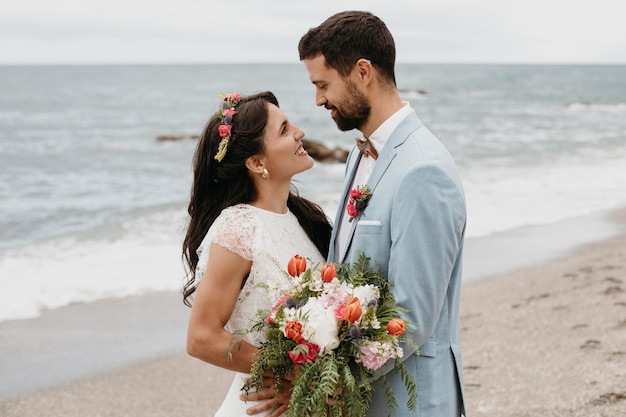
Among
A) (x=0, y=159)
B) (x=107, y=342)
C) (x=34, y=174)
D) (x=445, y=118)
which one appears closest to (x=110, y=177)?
(x=34, y=174)

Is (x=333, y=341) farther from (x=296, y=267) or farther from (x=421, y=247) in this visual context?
(x=421, y=247)

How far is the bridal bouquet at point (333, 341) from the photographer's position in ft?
8.30

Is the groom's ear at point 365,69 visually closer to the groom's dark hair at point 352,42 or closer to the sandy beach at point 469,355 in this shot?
the groom's dark hair at point 352,42

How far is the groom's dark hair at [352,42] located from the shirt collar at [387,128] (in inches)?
6.1

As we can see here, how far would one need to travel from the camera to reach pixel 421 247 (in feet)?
8.64

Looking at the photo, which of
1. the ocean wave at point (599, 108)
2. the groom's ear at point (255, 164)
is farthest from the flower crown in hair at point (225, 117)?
the ocean wave at point (599, 108)

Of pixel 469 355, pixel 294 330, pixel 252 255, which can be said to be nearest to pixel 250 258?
pixel 252 255

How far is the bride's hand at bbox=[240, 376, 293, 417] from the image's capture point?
2.86 meters

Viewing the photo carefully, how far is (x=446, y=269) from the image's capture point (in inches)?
107

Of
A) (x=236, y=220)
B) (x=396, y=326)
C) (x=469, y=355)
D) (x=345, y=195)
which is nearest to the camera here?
(x=396, y=326)

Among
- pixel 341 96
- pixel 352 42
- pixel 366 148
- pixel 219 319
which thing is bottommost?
pixel 219 319

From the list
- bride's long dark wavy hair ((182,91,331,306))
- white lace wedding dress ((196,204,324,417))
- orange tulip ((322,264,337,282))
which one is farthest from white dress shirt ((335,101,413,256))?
bride's long dark wavy hair ((182,91,331,306))

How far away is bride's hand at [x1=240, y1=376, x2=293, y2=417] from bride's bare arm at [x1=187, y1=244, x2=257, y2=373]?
11 cm

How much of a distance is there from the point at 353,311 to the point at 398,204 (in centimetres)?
44
